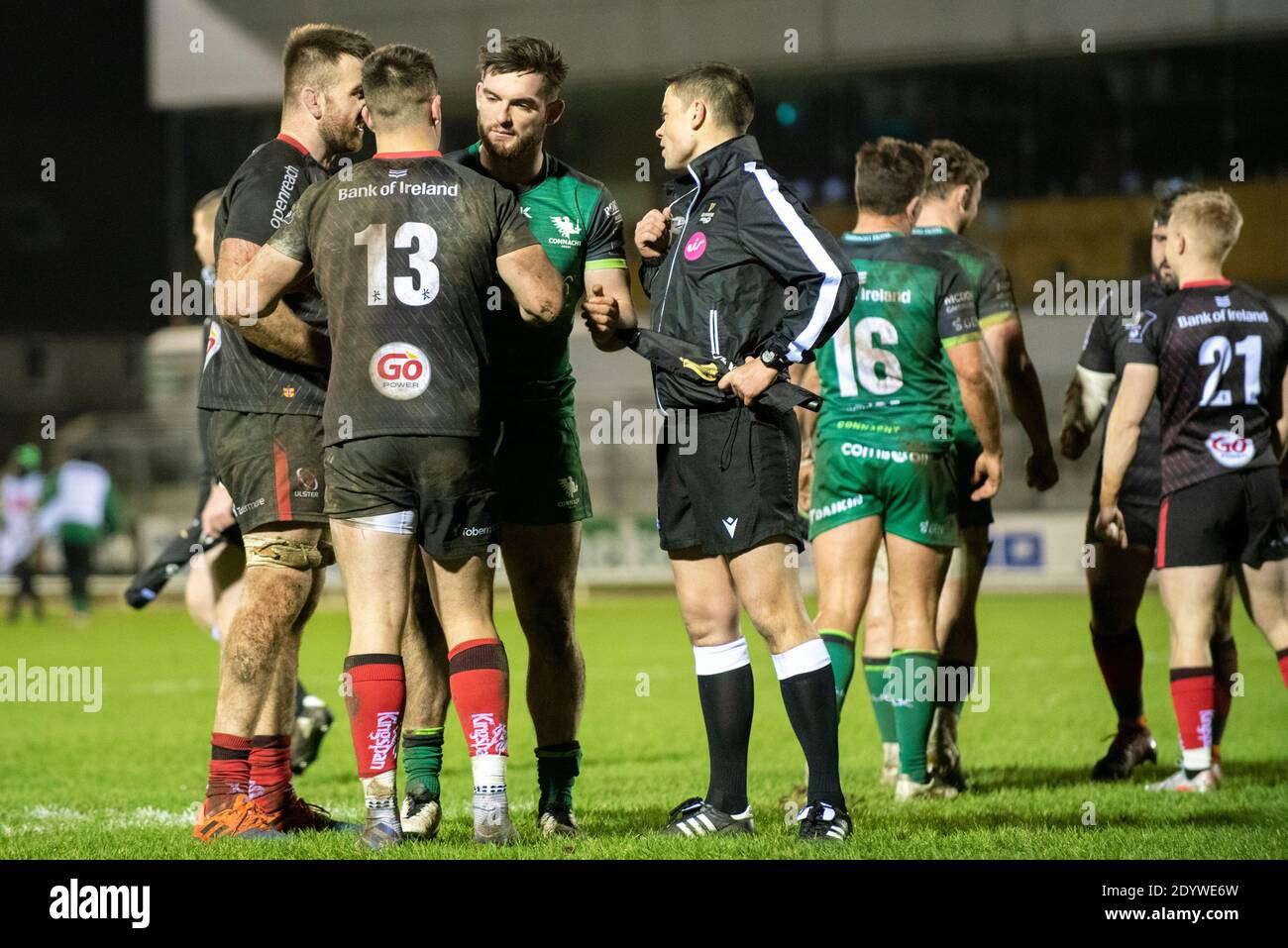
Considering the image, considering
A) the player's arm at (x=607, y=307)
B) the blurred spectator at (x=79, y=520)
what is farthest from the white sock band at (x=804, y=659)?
the blurred spectator at (x=79, y=520)

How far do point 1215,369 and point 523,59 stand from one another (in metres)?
3.16

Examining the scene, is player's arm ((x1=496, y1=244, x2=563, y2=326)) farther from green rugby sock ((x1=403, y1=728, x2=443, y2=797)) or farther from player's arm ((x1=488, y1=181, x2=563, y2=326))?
green rugby sock ((x1=403, y1=728, x2=443, y2=797))

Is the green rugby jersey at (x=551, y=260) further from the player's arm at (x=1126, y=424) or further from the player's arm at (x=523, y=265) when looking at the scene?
the player's arm at (x=1126, y=424)

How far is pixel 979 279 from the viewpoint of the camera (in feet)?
21.1

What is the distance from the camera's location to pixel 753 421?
4.73 meters

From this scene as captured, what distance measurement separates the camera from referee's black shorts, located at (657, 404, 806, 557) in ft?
15.3

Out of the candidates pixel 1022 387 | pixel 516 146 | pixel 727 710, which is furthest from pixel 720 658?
pixel 1022 387

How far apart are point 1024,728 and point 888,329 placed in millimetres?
3687

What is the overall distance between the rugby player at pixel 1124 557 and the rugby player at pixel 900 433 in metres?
1.04

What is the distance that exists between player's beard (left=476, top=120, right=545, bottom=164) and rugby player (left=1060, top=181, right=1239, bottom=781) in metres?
3.06

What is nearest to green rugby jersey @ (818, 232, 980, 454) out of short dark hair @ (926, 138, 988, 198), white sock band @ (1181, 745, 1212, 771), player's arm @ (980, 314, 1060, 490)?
player's arm @ (980, 314, 1060, 490)

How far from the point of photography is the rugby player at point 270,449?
496cm

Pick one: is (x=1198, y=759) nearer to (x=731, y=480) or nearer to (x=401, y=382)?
(x=731, y=480)
